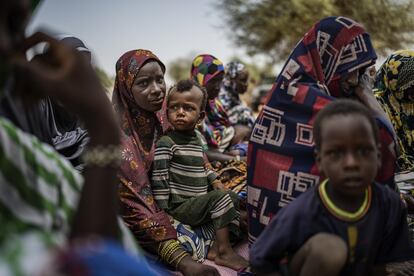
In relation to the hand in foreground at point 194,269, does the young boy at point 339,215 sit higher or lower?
higher

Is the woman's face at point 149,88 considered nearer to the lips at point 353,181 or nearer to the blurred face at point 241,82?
the lips at point 353,181

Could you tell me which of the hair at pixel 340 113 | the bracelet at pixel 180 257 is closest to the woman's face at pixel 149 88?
the bracelet at pixel 180 257

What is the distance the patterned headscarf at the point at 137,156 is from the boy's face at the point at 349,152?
5.25 ft

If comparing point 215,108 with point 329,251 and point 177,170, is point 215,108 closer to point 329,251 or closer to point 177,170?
point 177,170

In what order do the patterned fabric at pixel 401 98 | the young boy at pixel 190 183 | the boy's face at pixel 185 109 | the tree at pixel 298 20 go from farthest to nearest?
the tree at pixel 298 20
the patterned fabric at pixel 401 98
the boy's face at pixel 185 109
the young boy at pixel 190 183

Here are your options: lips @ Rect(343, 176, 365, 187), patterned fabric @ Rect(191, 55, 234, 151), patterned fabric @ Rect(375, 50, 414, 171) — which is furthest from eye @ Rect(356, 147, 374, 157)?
patterned fabric @ Rect(191, 55, 234, 151)

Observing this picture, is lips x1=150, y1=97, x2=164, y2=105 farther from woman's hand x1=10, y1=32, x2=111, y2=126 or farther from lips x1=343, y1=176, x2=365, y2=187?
woman's hand x1=10, y1=32, x2=111, y2=126

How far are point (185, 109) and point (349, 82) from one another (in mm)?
1324

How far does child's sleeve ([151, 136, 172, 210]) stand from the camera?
379 centimetres

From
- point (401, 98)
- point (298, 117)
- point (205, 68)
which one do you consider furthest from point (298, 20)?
point (298, 117)

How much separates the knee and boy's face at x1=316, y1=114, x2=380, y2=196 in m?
0.23

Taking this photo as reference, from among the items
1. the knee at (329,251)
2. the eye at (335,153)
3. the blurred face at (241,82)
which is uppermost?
the eye at (335,153)

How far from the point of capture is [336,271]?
2.24m

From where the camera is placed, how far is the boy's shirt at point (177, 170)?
3.80 meters
